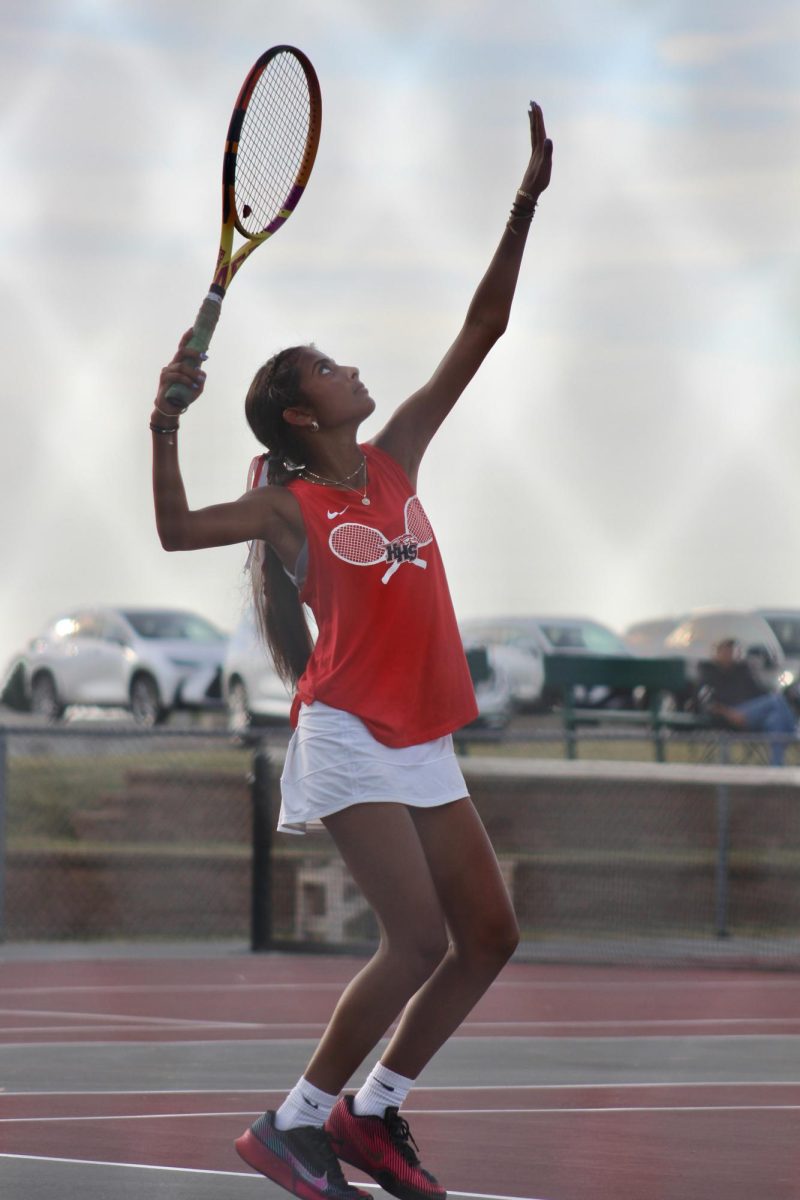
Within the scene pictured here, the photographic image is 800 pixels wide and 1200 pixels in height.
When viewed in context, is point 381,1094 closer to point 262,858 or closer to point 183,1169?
point 183,1169

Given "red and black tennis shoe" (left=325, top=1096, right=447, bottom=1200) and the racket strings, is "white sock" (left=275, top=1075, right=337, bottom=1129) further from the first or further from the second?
the racket strings

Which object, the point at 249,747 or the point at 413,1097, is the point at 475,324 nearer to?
the point at 413,1097

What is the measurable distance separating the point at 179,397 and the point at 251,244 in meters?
0.99

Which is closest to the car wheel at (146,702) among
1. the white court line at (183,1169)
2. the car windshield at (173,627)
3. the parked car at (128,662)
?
the parked car at (128,662)

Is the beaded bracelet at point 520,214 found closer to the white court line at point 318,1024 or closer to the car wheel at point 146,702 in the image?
the white court line at point 318,1024

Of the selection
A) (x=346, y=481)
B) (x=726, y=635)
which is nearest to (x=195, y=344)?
(x=346, y=481)

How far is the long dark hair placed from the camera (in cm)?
531

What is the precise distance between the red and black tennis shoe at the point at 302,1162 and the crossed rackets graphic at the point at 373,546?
1.23 meters

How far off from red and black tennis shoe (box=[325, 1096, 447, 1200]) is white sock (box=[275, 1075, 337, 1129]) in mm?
28

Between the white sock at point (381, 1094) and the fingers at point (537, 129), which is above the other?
the fingers at point (537, 129)

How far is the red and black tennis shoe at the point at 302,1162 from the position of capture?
503cm

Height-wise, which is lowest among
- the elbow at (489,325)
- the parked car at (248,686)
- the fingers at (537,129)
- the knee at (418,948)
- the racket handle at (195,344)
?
the parked car at (248,686)

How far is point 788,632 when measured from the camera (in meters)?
26.0

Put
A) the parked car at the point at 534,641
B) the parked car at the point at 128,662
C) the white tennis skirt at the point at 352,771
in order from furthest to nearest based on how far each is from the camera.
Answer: the parked car at the point at 128,662 → the parked car at the point at 534,641 → the white tennis skirt at the point at 352,771
